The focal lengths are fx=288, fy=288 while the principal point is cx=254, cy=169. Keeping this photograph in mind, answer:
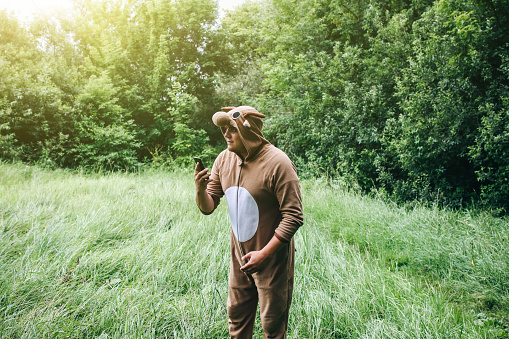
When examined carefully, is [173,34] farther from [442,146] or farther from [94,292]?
[94,292]

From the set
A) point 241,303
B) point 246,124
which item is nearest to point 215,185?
point 246,124

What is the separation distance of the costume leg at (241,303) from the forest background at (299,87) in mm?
5112

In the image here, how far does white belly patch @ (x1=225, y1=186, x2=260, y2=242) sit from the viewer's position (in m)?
1.60

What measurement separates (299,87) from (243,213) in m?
8.17

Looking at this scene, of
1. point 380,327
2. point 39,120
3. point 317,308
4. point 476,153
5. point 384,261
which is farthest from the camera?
point 39,120

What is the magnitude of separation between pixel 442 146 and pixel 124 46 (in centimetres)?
1315

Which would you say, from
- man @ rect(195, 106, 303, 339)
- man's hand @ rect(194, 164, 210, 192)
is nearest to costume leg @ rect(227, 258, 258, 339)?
man @ rect(195, 106, 303, 339)

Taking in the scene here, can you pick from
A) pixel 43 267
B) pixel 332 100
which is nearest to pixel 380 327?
pixel 43 267

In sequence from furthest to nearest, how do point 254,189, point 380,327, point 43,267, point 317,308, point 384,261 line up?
point 384,261, point 43,267, point 317,308, point 380,327, point 254,189

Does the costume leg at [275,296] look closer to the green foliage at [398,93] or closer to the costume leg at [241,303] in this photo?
the costume leg at [241,303]

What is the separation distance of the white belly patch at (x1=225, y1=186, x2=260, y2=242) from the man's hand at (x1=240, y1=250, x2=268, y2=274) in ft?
0.48

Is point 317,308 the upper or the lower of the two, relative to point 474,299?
upper

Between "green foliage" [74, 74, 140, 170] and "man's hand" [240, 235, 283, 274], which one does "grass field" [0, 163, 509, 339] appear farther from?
"green foliage" [74, 74, 140, 170]

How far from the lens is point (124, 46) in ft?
42.8
